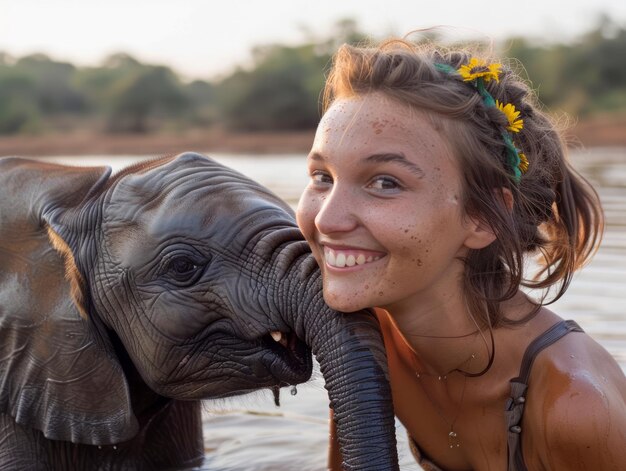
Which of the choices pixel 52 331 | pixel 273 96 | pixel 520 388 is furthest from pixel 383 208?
pixel 273 96

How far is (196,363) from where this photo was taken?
3.44 meters

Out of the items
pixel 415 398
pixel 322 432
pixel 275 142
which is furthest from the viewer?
pixel 275 142

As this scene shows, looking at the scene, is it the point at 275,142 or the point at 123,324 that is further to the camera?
the point at 275,142

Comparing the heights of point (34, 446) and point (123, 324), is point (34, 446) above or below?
below

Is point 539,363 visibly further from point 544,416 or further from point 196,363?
point 196,363

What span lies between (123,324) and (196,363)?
0.29 meters

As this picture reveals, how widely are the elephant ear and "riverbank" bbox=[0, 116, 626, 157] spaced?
76.8 feet

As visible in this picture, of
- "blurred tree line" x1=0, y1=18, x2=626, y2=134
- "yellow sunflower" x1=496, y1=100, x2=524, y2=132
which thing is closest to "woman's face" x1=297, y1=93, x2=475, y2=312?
"yellow sunflower" x1=496, y1=100, x2=524, y2=132

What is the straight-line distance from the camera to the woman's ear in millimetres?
3141

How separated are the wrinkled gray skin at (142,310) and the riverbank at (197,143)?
2344 centimetres

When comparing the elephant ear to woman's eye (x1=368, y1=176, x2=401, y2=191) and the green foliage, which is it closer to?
woman's eye (x1=368, y1=176, x2=401, y2=191)

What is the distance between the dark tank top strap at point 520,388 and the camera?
3289mm

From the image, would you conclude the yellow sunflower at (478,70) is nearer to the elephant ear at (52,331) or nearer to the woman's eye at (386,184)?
the woman's eye at (386,184)

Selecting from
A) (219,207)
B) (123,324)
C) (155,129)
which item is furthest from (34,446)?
(155,129)
